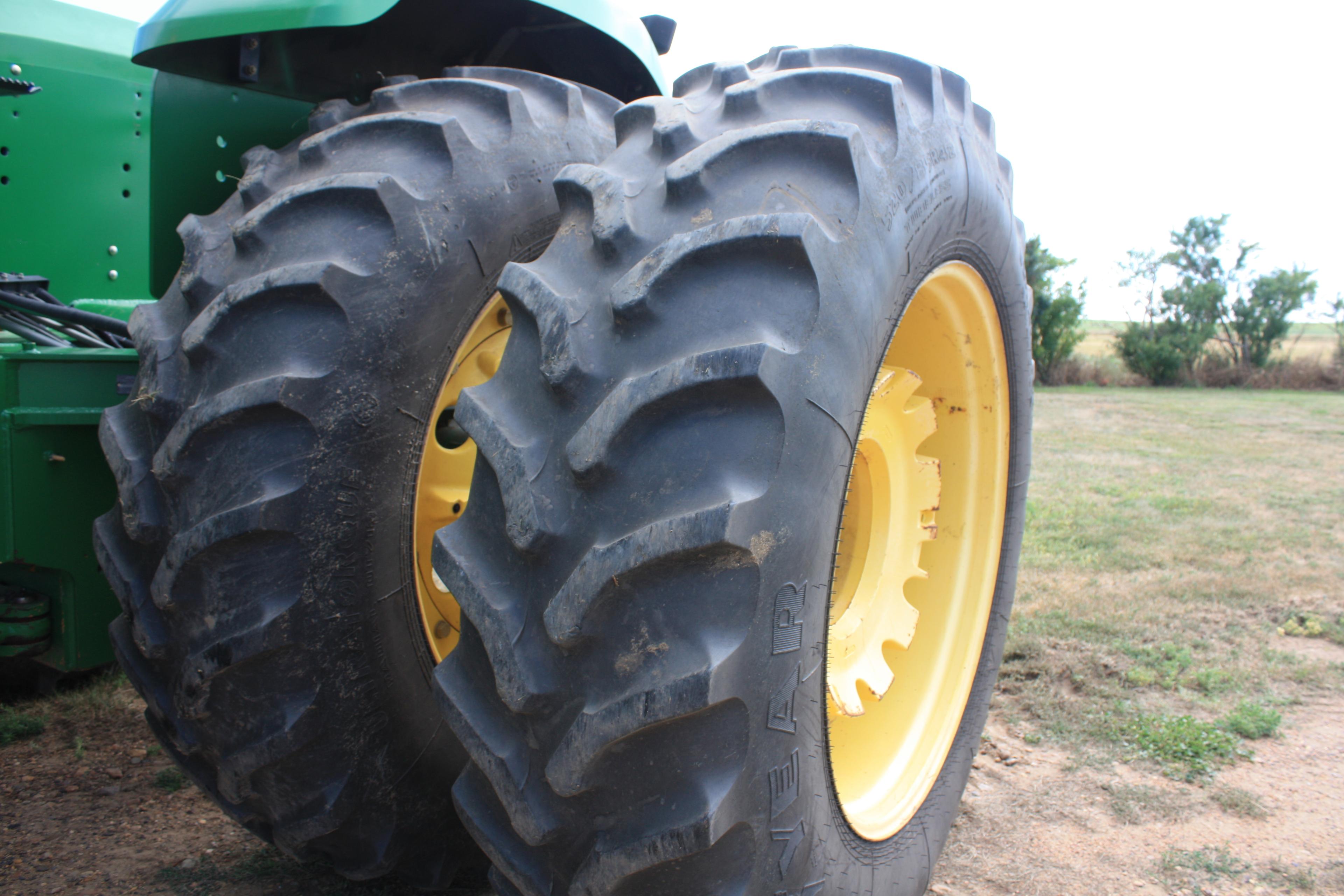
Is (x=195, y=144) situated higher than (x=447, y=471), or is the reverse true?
(x=195, y=144)

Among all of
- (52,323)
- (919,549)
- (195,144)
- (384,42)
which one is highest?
(384,42)

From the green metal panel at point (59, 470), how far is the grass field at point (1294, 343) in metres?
26.6

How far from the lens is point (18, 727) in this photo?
2566 millimetres

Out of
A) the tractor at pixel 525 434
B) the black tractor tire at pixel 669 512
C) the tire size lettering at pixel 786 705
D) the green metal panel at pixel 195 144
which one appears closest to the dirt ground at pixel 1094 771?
the tractor at pixel 525 434

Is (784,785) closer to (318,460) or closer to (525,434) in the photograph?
(525,434)

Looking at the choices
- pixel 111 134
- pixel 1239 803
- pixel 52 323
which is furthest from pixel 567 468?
pixel 1239 803

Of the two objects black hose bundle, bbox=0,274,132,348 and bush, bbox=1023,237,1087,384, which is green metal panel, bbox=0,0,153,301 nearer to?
black hose bundle, bbox=0,274,132,348

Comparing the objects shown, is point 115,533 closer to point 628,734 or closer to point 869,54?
point 628,734

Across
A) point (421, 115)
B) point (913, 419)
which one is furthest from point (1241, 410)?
point (421, 115)

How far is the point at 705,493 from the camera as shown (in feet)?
3.48

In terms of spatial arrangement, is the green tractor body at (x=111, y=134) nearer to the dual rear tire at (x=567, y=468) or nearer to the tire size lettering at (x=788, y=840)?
the dual rear tire at (x=567, y=468)

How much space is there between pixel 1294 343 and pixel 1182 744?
29.4 m

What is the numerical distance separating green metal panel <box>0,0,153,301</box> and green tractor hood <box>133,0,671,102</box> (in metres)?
0.71

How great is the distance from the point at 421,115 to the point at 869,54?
0.73 metres
